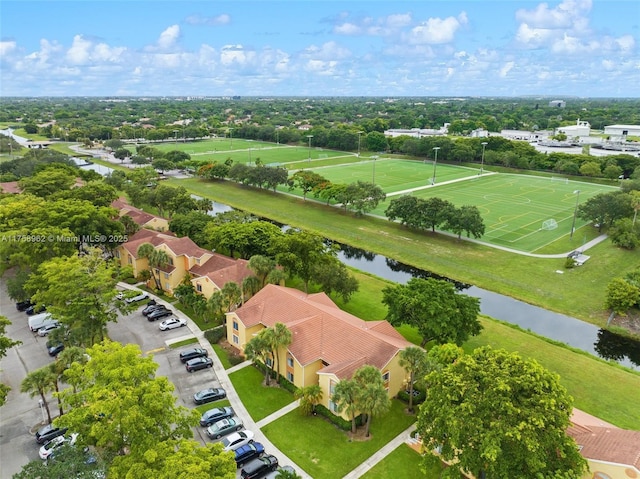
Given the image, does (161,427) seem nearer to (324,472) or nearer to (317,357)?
(324,472)

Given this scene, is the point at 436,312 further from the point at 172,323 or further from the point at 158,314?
the point at 158,314

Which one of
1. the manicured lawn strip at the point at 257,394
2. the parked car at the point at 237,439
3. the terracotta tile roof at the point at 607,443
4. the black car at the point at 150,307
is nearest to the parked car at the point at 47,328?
the black car at the point at 150,307

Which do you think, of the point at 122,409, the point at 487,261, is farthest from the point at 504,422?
the point at 487,261

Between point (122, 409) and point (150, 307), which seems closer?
point (122, 409)

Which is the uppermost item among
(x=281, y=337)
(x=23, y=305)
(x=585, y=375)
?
(x=281, y=337)

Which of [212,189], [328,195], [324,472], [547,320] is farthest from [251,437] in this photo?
[212,189]

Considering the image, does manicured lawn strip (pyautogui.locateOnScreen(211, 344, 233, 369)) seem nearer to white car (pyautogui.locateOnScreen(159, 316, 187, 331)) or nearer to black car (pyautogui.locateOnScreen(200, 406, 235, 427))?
white car (pyautogui.locateOnScreen(159, 316, 187, 331))
